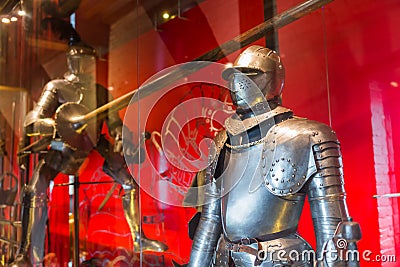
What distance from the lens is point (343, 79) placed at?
Result: 2424 millimetres

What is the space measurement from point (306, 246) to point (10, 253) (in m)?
2.61

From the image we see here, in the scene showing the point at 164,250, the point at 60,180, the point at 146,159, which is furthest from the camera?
the point at 60,180

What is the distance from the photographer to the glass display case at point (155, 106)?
→ 2.27m

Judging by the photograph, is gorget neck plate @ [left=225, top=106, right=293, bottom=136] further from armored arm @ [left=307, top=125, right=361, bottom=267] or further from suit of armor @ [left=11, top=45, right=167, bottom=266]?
suit of armor @ [left=11, top=45, right=167, bottom=266]

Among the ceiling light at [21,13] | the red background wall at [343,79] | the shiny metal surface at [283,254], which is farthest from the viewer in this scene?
the ceiling light at [21,13]

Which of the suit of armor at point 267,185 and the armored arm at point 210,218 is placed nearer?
the suit of armor at point 267,185

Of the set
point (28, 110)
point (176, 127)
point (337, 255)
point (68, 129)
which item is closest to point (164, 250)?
point (176, 127)

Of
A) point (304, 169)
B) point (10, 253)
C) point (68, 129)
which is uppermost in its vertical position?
point (68, 129)

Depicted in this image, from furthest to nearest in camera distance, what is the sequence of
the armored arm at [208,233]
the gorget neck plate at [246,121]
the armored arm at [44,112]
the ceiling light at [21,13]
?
1. the ceiling light at [21,13]
2. the armored arm at [44,112]
3. the armored arm at [208,233]
4. the gorget neck plate at [246,121]

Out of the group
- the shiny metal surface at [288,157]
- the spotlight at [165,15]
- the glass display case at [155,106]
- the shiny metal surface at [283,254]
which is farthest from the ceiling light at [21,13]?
the shiny metal surface at [283,254]

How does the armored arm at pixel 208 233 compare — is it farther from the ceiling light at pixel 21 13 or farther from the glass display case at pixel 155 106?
the ceiling light at pixel 21 13

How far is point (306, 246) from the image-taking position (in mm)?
1856

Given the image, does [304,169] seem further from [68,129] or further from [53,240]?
[53,240]

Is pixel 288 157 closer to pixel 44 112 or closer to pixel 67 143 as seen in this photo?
pixel 67 143
